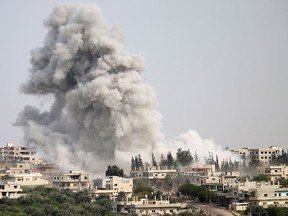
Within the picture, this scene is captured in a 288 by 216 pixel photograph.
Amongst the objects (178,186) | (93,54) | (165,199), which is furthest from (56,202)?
(93,54)

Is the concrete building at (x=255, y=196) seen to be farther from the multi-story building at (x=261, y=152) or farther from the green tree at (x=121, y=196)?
the multi-story building at (x=261, y=152)

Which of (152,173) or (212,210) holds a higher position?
(152,173)

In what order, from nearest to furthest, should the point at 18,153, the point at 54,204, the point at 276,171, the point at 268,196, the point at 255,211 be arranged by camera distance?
the point at 255,211 < the point at 54,204 < the point at 268,196 < the point at 276,171 < the point at 18,153

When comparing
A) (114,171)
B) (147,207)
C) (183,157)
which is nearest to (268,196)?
(147,207)

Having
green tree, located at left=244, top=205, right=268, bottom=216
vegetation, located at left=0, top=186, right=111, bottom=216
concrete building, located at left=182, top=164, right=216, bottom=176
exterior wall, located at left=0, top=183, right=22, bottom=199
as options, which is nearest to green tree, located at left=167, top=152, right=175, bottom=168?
concrete building, located at left=182, top=164, right=216, bottom=176

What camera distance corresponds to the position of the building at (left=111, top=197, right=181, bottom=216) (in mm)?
63750

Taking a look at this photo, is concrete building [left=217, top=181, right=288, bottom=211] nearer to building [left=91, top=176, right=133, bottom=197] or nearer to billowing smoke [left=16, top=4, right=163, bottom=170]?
building [left=91, top=176, right=133, bottom=197]

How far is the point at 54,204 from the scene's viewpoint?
212ft

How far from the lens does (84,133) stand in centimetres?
8912

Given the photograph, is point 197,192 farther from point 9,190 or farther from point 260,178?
point 9,190

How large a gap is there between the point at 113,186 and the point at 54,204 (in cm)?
874

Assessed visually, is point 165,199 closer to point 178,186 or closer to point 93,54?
point 178,186

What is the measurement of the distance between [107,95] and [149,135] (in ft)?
16.7

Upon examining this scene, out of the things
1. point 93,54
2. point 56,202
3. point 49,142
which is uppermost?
point 93,54
